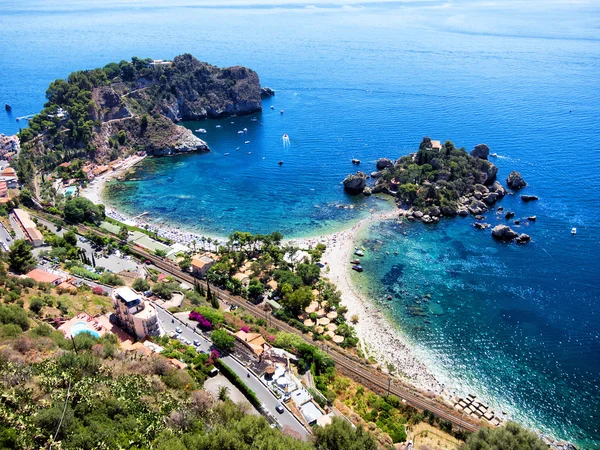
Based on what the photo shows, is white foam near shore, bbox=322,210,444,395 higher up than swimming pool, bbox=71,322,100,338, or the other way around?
swimming pool, bbox=71,322,100,338

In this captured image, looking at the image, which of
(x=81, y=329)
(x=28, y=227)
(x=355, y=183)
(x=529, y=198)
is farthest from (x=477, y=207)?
(x=28, y=227)

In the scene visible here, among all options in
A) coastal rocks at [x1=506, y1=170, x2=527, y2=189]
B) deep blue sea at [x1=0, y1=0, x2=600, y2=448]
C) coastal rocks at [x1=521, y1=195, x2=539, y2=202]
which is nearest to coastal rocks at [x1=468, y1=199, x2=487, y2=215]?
deep blue sea at [x1=0, y1=0, x2=600, y2=448]

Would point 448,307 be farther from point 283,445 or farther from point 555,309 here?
point 283,445

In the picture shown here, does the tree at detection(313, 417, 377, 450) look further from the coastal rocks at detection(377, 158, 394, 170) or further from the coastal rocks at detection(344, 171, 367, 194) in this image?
the coastal rocks at detection(377, 158, 394, 170)

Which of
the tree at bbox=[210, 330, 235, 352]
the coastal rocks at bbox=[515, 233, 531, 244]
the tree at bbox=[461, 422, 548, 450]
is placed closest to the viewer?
the tree at bbox=[461, 422, 548, 450]

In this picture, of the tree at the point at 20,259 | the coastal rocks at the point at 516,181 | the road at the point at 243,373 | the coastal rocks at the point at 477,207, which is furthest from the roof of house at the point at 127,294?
the coastal rocks at the point at 516,181

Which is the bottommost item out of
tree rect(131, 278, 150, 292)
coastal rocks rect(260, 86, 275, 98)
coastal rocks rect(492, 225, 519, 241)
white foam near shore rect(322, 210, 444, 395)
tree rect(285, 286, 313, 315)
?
white foam near shore rect(322, 210, 444, 395)
